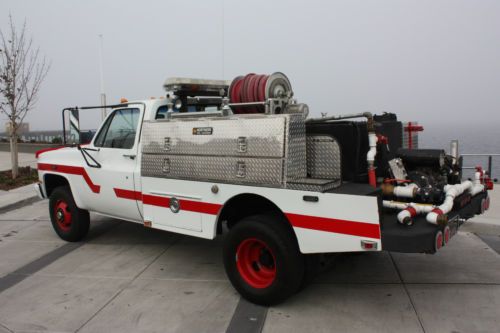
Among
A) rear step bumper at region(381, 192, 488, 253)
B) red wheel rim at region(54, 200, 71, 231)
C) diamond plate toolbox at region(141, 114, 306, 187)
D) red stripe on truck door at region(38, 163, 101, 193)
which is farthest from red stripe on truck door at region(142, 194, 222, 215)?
red wheel rim at region(54, 200, 71, 231)

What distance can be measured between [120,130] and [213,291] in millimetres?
2368

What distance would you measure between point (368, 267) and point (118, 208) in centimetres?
313

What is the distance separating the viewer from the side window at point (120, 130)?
17.3ft

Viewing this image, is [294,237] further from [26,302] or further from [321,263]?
[26,302]

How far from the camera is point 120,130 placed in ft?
17.8

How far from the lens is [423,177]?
14.1 ft

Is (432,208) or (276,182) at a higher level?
(276,182)

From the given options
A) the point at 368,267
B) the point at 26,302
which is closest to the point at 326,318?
the point at 368,267

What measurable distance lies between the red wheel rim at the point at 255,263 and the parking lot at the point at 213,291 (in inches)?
9.9

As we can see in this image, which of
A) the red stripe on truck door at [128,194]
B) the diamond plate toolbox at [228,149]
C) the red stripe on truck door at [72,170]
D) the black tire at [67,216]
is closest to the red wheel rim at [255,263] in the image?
the diamond plate toolbox at [228,149]

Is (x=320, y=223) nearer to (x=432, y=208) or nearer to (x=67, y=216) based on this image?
(x=432, y=208)

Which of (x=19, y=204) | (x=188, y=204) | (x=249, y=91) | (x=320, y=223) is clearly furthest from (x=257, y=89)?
(x=19, y=204)

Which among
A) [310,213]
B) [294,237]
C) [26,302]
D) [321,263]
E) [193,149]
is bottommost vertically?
[26,302]

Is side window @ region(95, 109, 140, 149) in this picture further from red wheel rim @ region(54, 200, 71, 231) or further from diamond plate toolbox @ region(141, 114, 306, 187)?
red wheel rim @ region(54, 200, 71, 231)
